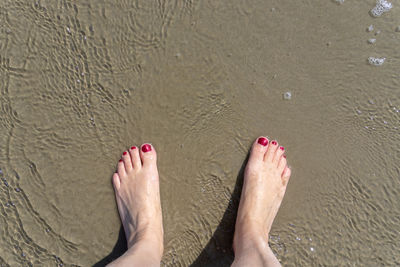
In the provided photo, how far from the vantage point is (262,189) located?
6.40ft

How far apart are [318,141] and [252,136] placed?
42cm

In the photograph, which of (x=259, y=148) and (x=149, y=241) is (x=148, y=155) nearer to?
(x=149, y=241)

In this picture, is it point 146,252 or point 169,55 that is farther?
point 169,55

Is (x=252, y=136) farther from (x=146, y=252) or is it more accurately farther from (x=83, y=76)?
(x=83, y=76)

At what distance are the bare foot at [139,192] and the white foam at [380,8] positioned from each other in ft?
5.47

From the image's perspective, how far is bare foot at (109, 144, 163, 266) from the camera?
73.6 inches

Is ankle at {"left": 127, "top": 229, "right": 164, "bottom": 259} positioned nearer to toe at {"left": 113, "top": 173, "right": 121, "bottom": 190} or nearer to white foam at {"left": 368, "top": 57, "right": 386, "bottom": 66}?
toe at {"left": 113, "top": 173, "right": 121, "bottom": 190}

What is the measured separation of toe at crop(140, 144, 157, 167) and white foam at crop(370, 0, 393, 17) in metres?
1.66

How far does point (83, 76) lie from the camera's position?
1.84 metres

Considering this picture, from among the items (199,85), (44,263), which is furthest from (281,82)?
(44,263)

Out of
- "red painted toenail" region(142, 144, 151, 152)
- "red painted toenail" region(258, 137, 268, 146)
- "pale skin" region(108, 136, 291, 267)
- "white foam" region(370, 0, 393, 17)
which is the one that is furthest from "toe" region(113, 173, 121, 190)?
"white foam" region(370, 0, 393, 17)

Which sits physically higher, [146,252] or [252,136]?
[252,136]

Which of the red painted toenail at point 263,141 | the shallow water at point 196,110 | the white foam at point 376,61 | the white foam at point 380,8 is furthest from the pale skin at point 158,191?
the white foam at point 380,8

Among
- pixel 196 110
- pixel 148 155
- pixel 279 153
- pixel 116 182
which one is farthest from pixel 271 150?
pixel 116 182
